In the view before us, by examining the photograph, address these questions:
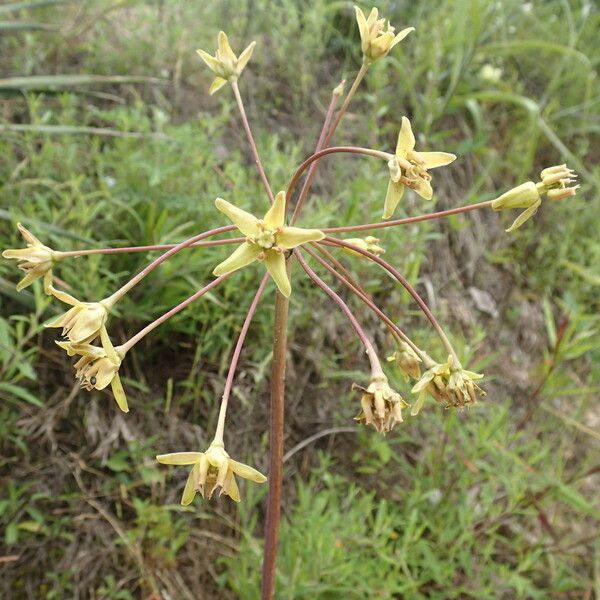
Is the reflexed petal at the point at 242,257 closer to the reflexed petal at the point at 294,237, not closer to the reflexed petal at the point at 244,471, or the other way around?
the reflexed petal at the point at 294,237

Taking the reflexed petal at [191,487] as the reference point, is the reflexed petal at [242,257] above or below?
above

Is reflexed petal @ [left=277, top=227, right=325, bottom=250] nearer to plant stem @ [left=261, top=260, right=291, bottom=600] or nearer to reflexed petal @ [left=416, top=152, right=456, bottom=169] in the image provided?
plant stem @ [left=261, top=260, right=291, bottom=600]

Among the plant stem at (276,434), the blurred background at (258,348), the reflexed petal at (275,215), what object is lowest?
the blurred background at (258,348)

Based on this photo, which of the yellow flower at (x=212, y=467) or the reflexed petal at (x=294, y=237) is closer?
the reflexed petal at (x=294, y=237)

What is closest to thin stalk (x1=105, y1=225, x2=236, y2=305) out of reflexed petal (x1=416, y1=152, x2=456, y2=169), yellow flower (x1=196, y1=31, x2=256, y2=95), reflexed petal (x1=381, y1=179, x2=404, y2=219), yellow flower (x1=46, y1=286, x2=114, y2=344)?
yellow flower (x1=46, y1=286, x2=114, y2=344)

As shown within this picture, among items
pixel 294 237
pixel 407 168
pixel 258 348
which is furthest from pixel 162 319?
pixel 258 348

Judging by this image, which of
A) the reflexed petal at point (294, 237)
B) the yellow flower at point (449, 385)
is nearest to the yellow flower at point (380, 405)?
the yellow flower at point (449, 385)
